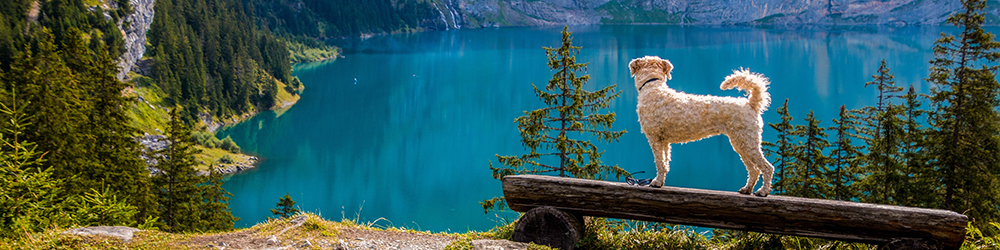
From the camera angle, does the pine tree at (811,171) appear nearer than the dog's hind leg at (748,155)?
No

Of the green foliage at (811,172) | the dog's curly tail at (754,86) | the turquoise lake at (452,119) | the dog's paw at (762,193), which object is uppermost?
→ the dog's curly tail at (754,86)

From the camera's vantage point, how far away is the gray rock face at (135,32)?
67.6 meters

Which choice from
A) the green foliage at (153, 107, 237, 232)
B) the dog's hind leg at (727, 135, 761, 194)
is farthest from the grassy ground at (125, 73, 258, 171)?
the dog's hind leg at (727, 135, 761, 194)

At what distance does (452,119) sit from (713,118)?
77.0 meters

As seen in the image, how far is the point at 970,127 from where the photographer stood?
20.3 metres

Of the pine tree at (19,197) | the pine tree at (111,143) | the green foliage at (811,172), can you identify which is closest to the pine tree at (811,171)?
the green foliage at (811,172)

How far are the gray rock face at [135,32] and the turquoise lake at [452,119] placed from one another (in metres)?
13.1

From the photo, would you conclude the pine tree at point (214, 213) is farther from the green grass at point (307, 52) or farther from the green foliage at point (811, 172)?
the green grass at point (307, 52)

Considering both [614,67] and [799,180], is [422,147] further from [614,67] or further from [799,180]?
[614,67]

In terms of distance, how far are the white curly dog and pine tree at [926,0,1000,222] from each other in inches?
655

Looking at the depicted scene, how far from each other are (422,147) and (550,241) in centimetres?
6309

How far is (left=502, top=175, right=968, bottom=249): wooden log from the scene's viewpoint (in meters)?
6.89

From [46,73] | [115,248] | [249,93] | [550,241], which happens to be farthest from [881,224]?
[249,93]

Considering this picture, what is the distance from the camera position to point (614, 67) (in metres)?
122
